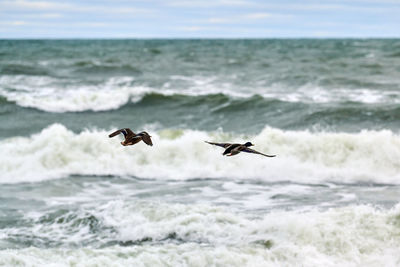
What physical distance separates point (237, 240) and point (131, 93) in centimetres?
1751

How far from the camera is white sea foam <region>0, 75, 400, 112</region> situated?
2462 cm

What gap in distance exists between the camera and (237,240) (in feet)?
31.9

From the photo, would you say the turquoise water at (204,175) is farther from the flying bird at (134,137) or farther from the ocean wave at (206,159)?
Result: the flying bird at (134,137)

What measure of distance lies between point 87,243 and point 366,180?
7121 mm

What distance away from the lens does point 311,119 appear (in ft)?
66.9

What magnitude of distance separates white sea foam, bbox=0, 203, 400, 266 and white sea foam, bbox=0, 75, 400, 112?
45.2ft

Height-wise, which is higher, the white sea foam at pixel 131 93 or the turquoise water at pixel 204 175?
the white sea foam at pixel 131 93

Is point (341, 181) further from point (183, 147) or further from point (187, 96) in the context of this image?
point (187, 96)

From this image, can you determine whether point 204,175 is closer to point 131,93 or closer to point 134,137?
point 134,137

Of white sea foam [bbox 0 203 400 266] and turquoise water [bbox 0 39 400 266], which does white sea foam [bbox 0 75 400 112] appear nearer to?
turquoise water [bbox 0 39 400 266]

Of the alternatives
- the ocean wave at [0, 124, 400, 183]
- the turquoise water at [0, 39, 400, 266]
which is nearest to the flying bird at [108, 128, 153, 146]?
the turquoise water at [0, 39, 400, 266]

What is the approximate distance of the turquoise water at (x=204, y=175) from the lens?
935 centimetres

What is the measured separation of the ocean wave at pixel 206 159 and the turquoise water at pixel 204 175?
0.14 ft

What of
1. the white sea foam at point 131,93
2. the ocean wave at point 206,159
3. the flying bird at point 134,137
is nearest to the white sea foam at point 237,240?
the flying bird at point 134,137
